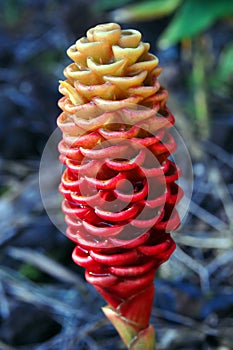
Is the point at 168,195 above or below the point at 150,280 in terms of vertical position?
above

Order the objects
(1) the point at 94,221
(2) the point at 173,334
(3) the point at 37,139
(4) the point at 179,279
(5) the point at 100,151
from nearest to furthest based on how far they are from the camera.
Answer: (5) the point at 100,151, (1) the point at 94,221, (2) the point at 173,334, (4) the point at 179,279, (3) the point at 37,139

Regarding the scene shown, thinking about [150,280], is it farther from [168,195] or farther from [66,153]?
[66,153]

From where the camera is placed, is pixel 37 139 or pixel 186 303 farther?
pixel 37 139

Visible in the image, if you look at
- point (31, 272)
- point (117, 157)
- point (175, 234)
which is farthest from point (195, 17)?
point (117, 157)

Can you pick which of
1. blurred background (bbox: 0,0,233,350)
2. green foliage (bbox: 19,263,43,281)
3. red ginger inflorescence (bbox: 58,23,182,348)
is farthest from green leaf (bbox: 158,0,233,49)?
red ginger inflorescence (bbox: 58,23,182,348)

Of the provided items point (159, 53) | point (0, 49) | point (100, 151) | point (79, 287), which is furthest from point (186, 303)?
point (0, 49)

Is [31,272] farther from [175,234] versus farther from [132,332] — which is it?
[132,332]

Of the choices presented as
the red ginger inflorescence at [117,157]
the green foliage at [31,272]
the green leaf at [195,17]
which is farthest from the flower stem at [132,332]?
the green leaf at [195,17]

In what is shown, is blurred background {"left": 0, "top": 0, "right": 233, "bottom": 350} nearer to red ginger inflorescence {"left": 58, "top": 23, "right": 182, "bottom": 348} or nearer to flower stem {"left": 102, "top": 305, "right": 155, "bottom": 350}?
flower stem {"left": 102, "top": 305, "right": 155, "bottom": 350}
